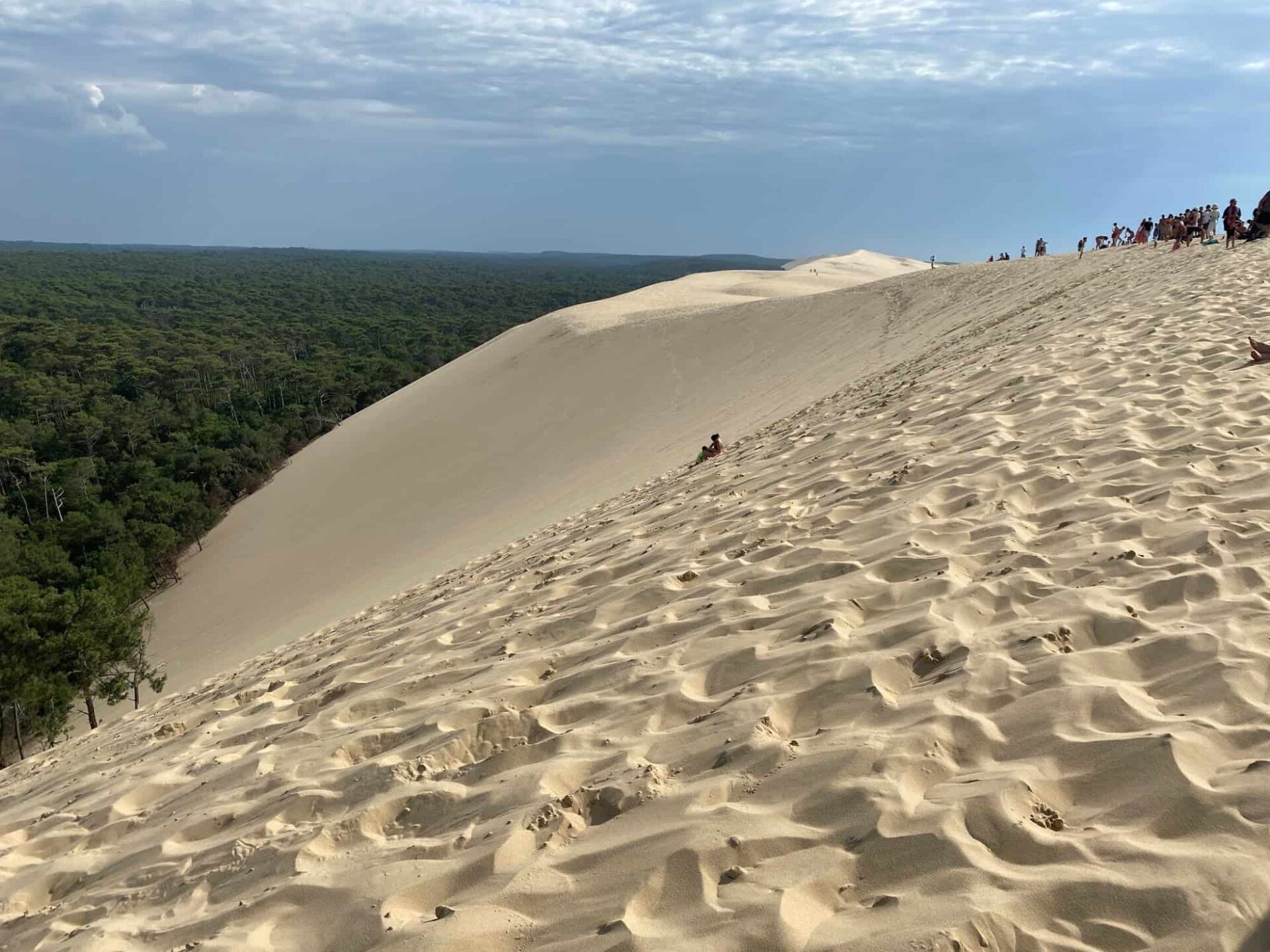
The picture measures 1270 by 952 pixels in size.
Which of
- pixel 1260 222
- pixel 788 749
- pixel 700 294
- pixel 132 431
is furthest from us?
pixel 700 294

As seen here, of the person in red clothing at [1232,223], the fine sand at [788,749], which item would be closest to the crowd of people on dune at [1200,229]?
the person in red clothing at [1232,223]

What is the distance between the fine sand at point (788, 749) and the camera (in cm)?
218

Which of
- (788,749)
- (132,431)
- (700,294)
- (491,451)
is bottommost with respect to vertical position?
(132,431)

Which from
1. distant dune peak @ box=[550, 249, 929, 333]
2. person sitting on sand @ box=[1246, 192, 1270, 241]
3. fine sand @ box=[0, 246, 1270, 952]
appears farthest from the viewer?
distant dune peak @ box=[550, 249, 929, 333]

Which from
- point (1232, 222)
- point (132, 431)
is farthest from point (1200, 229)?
point (132, 431)

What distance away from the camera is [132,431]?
35.4 metres

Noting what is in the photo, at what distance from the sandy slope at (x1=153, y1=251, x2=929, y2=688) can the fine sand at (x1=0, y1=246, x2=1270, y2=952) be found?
8.35 meters

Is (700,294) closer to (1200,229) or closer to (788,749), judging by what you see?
(1200,229)

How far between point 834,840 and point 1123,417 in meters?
4.64

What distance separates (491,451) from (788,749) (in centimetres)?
2155

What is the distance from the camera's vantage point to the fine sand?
2.18 metres

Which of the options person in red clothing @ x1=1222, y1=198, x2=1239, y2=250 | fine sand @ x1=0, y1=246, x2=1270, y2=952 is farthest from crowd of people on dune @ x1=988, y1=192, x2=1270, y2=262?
fine sand @ x1=0, y1=246, x2=1270, y2=952

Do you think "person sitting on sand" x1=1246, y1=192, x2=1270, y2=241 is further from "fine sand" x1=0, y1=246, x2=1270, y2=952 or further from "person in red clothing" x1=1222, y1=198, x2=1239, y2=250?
"fine sand" x1=0, y1=246, x2=1270, y2=952

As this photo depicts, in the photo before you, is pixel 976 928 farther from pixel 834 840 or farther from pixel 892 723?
pixel 892 723
